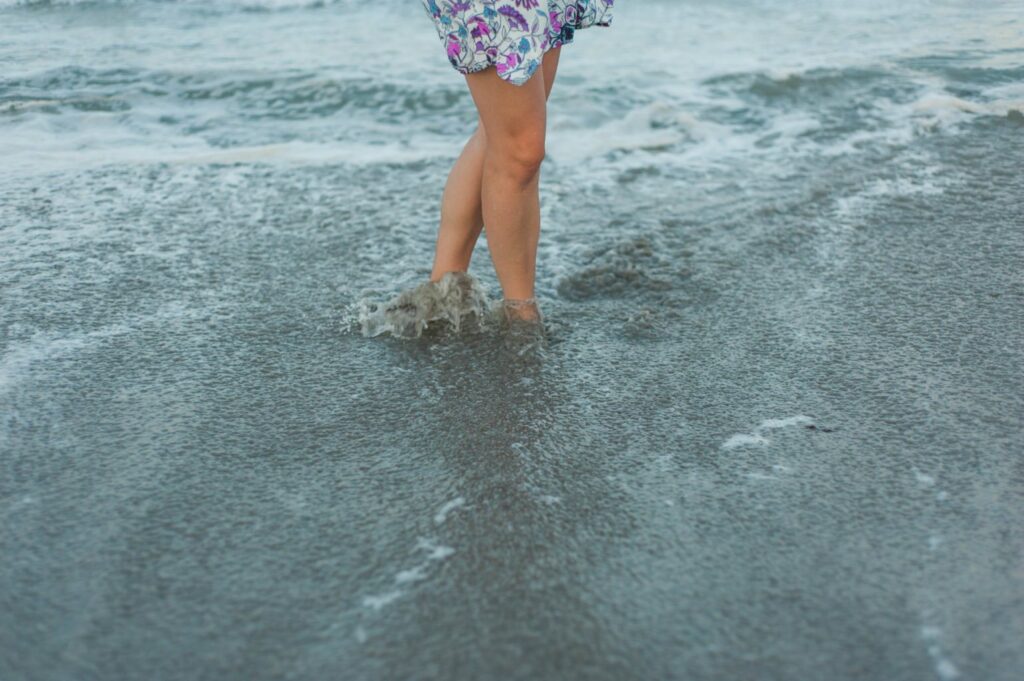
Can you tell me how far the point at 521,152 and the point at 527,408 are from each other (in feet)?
2.32

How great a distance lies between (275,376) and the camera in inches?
109

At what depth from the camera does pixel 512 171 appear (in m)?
2.89

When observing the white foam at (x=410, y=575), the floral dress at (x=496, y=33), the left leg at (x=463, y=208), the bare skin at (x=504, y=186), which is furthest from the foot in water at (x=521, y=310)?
the white foam at (x=410, y=575)

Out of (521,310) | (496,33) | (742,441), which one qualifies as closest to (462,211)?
(521,310)

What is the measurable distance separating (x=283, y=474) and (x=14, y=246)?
1.85 m

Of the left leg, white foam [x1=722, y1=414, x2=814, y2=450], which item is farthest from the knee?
white foam [x1=722, y1=414, x2=814, y2=450]

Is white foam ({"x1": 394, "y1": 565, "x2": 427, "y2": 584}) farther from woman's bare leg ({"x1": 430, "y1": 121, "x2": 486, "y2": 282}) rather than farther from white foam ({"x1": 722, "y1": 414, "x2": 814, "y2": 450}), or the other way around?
woman's bare leg ({"x1": 430, "y1": 121, "x2": 486, "y2": 282})

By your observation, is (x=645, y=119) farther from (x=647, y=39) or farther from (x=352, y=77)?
(x=647, y=39)

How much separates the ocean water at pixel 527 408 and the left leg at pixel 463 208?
156 mm

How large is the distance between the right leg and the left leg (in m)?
0.04

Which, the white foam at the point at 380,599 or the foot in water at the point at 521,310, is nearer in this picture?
the white foam at the point at 380,599

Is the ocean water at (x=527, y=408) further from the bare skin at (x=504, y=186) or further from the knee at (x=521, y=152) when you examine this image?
the knee at (x=521, y=152)

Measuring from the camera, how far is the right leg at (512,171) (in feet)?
8.93

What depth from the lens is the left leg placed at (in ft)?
10.0
